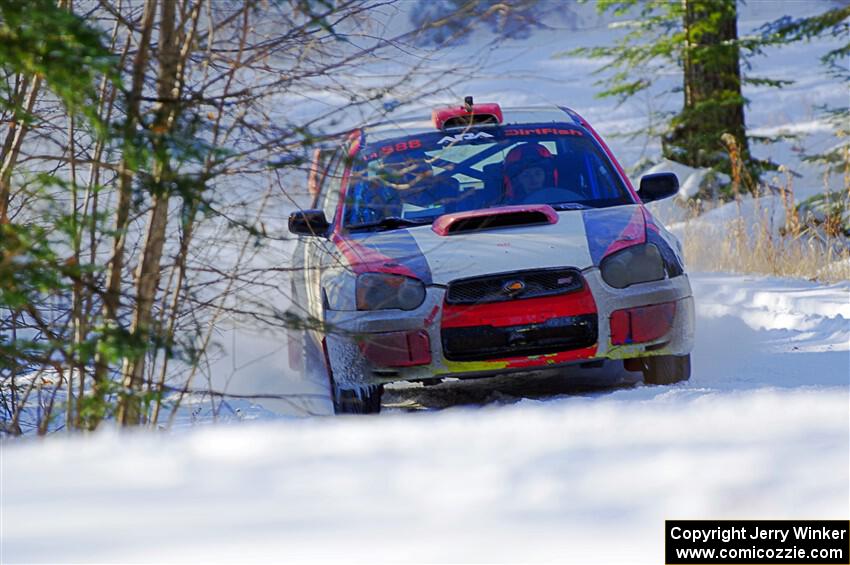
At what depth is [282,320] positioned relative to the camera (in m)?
5.23

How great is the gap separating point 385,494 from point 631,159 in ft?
84.9

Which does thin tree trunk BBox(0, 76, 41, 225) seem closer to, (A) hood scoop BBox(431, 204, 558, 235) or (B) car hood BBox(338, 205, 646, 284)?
(B) car hood BBox(338, 205, 646, 284)

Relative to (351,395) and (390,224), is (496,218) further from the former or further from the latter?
(351,395)

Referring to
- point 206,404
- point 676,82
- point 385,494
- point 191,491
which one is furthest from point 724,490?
point 676,82

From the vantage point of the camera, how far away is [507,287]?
6.82m

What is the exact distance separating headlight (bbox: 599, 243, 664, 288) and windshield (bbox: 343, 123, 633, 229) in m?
0.79

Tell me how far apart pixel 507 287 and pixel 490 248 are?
0.27 metres

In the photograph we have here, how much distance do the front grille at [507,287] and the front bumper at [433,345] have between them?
3.1 inches

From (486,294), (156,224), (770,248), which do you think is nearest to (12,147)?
(156,224)

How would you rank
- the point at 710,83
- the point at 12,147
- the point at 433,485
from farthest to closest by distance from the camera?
the point at 710,83
the point at 12,147
the point at 433,485

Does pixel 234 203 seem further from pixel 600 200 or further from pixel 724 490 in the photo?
pixel 600 200

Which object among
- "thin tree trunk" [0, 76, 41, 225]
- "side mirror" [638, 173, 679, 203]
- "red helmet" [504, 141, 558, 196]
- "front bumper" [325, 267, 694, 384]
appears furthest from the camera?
"red helmet" [504, 141, 558, 196]

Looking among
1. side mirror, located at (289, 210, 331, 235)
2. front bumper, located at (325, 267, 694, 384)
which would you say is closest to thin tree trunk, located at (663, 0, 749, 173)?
front bumper, located at (325, 267, 694, 384)

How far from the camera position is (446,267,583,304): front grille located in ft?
22.3
